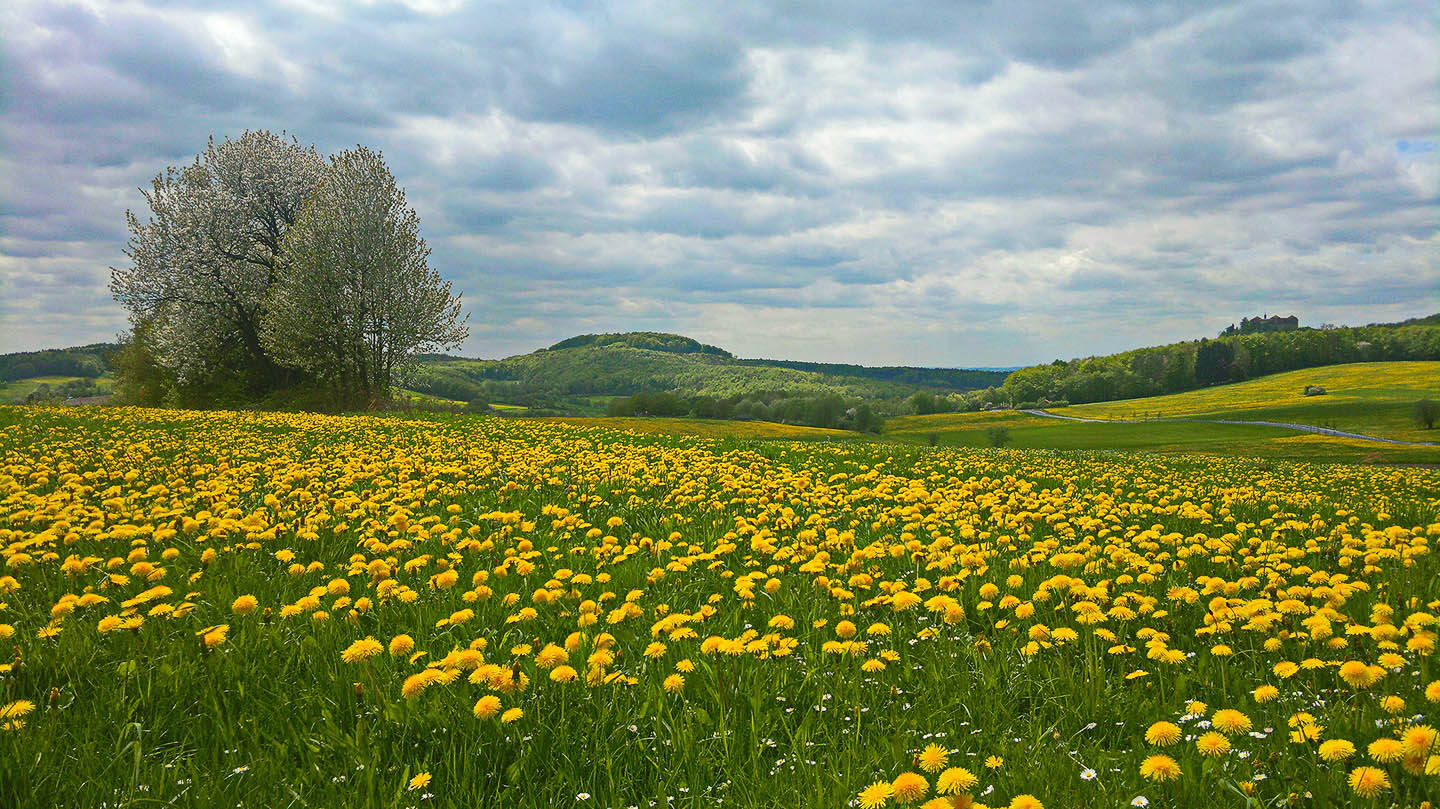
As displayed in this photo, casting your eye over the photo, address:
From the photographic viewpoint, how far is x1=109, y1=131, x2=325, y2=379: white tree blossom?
115 feet

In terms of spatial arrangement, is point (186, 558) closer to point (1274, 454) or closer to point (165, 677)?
point (165, 677)

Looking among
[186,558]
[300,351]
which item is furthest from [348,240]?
[186,558]

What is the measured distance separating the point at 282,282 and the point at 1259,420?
331ft

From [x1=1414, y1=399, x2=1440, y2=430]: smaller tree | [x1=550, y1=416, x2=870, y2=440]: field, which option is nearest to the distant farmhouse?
[x1=1414, y1=399, x2=1440, y2=430]: smaller tree

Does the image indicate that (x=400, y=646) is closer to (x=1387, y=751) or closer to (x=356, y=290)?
(x=1387, y=751)

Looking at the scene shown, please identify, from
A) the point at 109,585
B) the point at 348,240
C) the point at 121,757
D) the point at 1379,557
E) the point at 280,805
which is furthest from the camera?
the point at 348,240

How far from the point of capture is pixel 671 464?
1066 cm

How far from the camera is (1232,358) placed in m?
134

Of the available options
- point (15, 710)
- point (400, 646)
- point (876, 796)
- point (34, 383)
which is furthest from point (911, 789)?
point (34, 383)

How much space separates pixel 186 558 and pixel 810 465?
889 cm

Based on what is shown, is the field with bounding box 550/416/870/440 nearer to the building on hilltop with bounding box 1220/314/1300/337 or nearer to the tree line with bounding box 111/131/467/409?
the tree line with bounding box 111/131/467/409

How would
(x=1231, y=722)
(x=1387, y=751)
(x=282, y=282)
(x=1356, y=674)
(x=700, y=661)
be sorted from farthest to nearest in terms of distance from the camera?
(x=282, y=282) < (x=700, y=661) < (x=1356, y=674) < (x=1231, y=722) < (x=1387, y=751)

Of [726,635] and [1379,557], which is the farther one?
[1379,557]

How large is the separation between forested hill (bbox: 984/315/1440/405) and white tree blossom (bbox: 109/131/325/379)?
5727 inches
